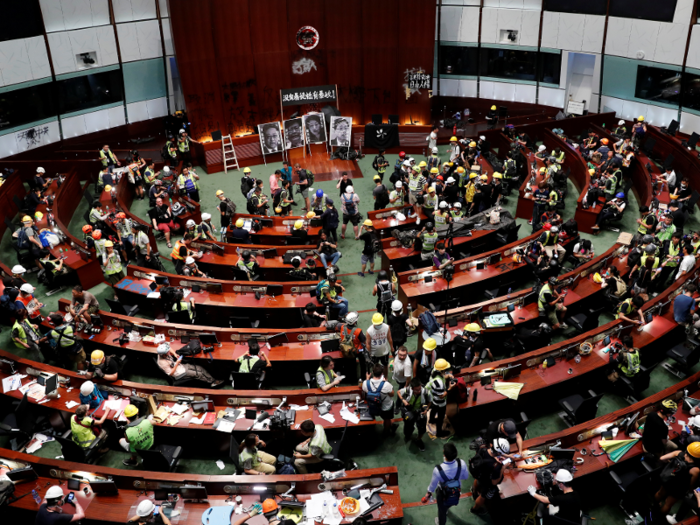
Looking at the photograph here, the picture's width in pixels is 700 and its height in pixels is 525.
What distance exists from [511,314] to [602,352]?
1.85 m

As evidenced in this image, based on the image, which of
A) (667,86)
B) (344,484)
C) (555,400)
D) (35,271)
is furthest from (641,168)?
(35,271)

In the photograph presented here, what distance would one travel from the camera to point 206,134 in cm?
2228

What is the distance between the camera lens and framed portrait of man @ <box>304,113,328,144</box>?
75.0 feet

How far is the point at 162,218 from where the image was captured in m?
16.3

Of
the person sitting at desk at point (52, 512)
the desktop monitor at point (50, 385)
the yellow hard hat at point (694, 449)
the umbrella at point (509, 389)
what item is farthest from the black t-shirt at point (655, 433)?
the desktop monitor at point (50, 385)

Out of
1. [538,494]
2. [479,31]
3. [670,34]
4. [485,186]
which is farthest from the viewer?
[479,31]

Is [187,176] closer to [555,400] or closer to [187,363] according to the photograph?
[187,363]

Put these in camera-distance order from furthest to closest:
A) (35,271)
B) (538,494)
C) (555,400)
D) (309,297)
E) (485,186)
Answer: (485,186), (35,271), (309,297), (555,400), (538,494)

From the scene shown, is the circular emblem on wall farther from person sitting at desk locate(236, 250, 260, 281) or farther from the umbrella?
the umbrella

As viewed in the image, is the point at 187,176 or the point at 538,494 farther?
the point at 187,176

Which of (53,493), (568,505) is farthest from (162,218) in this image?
(568,505)

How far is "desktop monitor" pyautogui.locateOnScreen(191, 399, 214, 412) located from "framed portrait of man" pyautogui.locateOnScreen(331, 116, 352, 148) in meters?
15.2

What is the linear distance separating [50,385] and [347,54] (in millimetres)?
17662

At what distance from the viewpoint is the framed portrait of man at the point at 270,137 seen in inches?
875
